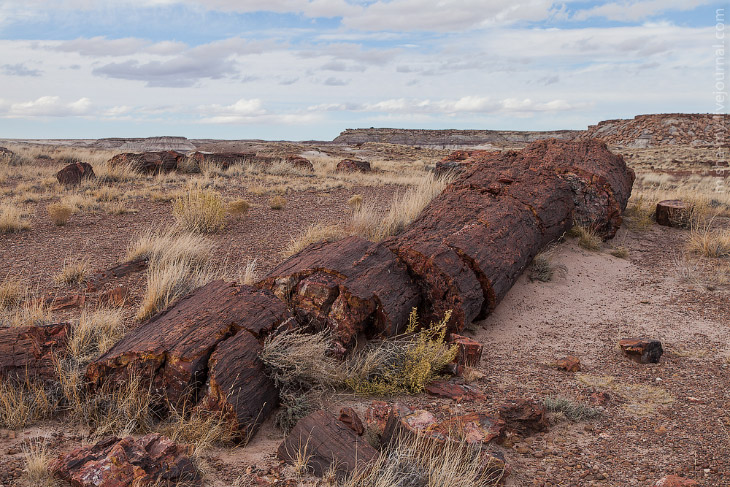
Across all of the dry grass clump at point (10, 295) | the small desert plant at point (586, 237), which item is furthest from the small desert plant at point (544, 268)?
the dry grass clump at point (10, 295)

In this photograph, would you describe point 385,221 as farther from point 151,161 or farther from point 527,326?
point 151,161

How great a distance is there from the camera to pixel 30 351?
4.20 meters

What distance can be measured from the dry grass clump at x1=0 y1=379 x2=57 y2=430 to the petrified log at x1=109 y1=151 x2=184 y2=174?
1534 cm

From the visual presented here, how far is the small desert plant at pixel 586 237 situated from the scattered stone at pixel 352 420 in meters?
6.41

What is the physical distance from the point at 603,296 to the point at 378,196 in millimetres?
7577

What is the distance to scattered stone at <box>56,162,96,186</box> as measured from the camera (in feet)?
51.7

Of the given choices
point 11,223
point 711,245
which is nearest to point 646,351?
point 711,245

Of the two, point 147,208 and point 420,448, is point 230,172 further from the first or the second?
point 420,448

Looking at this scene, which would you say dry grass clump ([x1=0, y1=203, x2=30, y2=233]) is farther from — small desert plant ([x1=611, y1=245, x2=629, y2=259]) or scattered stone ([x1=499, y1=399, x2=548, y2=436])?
small desert plant ([x1=611, y1=245, x2=629, y2=259])

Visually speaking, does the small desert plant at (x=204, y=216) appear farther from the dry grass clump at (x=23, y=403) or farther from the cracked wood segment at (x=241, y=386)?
the cracked wood segment at (x=241, y=386)

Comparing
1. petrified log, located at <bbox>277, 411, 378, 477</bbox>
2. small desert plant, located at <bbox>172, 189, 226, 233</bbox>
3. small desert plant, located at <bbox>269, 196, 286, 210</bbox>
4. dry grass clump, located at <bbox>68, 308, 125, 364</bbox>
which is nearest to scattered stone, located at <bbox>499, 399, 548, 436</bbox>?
petrified log, located at <bbox>277, 411, 378, 477</bbox>

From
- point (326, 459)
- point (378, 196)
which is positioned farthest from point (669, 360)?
point (378, 196)

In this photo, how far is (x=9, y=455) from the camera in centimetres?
331

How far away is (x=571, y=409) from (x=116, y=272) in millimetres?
5656
